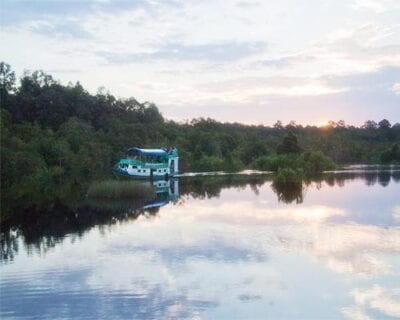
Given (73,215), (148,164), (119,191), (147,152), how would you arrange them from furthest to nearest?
(148,164)
(147,152)
(119,191)
(73,215)

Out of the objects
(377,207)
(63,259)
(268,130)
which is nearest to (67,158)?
(377,207)

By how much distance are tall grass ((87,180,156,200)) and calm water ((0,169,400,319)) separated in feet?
12.4

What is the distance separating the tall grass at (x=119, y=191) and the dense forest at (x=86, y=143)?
2887 mm

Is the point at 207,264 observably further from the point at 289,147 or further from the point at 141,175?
the point at 289,147

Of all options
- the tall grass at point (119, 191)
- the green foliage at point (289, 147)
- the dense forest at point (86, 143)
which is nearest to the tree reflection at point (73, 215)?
the tall grass at point (119, 191)

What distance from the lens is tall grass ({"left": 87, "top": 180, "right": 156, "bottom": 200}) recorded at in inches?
1088

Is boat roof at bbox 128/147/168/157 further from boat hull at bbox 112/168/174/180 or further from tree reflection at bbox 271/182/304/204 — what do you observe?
tree reflection at bbox 271/182/304/204

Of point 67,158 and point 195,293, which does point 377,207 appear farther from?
point 67,158

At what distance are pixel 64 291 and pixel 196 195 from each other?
19116mm

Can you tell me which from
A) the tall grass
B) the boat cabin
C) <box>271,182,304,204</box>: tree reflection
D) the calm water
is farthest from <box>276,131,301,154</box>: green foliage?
the calm water

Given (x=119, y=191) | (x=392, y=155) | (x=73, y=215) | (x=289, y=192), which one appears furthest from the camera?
(x=392, y=155)

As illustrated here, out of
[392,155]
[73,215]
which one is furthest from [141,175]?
[392,155]

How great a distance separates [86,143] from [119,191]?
1765 cm

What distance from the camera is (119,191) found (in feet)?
90.9
